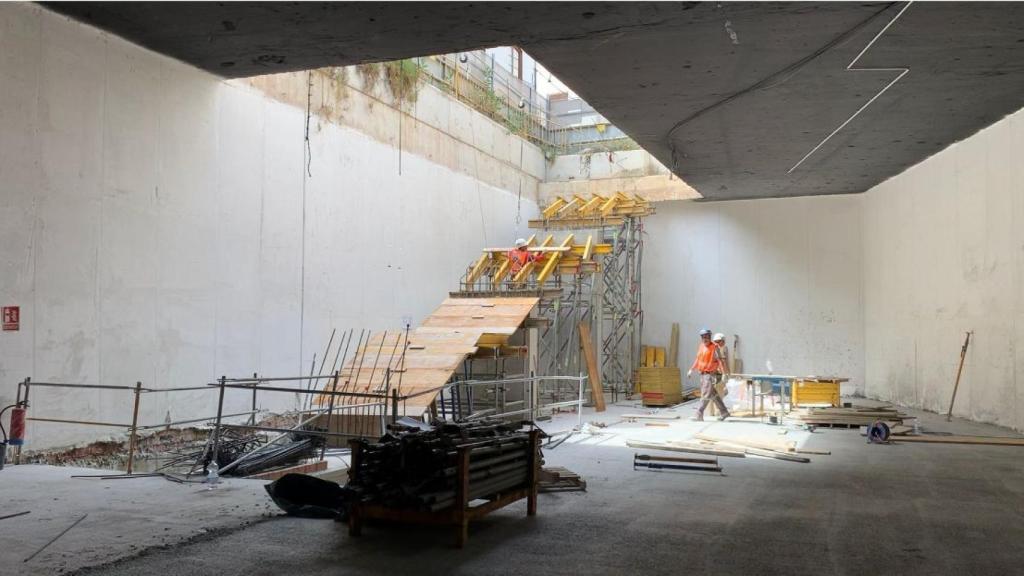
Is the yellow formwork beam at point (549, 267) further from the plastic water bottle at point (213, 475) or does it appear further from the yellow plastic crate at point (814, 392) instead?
the plastic water bottle at point (213, 475)

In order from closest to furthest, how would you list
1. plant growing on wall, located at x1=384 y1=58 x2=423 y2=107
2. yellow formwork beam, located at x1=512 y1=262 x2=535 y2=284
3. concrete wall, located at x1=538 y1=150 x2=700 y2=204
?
plant growing on wall, located at x1=384 y1=58 x2=423 y2=107, yellow formwork beam, located at x1=512 y1=262 x2=535 y2=284, concrete wall, located at x1=538 y1=150 x2=700 y2=204

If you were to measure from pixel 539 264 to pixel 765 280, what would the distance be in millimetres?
7956

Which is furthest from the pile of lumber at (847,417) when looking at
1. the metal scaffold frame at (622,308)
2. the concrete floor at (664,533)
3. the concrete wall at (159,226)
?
the concrete wall at (159,226)

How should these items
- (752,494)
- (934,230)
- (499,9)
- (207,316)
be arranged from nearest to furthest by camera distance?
1. (752,494)
2. (499,9)
3. (207,316)
4. (934,230)

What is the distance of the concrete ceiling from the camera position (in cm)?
980

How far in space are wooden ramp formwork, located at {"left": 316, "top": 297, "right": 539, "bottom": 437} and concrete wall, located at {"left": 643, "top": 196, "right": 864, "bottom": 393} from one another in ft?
31.7

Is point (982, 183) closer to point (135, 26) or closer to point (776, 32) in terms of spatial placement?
point (776, 32)

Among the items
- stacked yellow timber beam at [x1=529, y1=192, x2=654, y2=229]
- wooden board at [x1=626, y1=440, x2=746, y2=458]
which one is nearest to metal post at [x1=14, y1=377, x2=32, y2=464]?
wooden board at [x1=626, y1=440, x2=746, y2=458]

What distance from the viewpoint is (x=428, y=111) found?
746 inches

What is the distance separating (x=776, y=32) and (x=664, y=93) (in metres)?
3.02

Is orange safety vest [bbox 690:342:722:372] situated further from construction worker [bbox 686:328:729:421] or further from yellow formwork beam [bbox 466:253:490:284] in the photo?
yellow formwork beam [bbox 466:253:490:284]

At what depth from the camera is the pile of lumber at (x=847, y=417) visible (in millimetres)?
15241

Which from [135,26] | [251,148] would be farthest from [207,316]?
[135,26]

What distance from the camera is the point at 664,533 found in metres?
7.00
